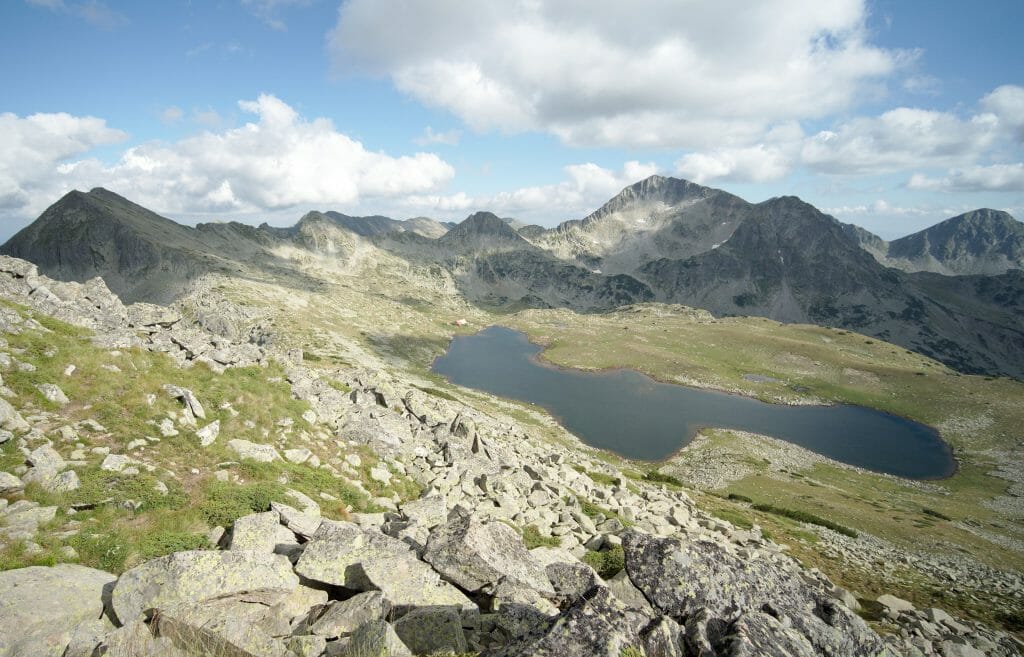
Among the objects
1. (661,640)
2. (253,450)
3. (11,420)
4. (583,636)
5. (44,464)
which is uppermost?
(11,420)

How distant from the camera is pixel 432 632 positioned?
9.35m

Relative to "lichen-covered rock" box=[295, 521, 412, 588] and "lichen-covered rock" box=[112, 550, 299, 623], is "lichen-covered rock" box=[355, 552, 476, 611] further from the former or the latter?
"lichen-covered rock" box=[112, 550, 299, 623]

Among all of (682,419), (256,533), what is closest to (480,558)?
(256,533)

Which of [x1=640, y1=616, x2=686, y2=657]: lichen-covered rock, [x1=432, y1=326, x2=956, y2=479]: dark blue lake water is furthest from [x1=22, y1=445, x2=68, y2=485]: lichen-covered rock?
[x1=432, y1=326, x2=956, y2=479]: dark blue lake water

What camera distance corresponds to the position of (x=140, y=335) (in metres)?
27.5

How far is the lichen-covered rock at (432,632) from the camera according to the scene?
9.07 meters

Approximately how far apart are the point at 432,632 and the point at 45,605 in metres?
8.24

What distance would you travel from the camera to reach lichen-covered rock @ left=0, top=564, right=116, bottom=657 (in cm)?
852

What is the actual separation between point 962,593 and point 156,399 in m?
55.2

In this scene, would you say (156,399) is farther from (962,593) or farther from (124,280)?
(124,280)

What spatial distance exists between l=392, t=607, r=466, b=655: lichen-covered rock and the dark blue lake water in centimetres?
7816

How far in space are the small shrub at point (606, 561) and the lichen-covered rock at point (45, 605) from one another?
16.0m

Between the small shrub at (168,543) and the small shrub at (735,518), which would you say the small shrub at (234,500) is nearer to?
the small shrub at (168,543)

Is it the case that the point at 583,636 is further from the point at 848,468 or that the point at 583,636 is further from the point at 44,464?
the point at 848,468
